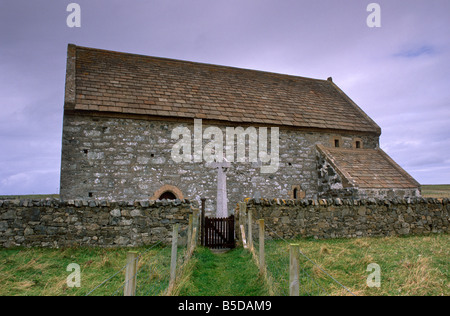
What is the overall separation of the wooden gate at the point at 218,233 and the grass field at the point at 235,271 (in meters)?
1.40

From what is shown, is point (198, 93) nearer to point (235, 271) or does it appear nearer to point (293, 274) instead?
point (235, 271)

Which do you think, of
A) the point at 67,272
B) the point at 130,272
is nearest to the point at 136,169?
the point at 67,272

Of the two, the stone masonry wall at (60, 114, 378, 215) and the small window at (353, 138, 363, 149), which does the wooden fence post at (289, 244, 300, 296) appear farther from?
the small window at (353, 138, 363, 149)

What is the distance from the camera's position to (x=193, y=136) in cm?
1411

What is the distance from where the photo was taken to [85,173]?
12.5 metres

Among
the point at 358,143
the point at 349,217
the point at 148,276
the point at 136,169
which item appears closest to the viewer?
the point at 148,276

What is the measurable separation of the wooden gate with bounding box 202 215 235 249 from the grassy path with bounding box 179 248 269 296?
135 cm

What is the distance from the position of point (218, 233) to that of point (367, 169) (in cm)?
931

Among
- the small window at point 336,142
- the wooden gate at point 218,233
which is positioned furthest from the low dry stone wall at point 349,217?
the small window at point 336,142

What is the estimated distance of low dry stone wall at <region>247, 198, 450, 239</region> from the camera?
33.6ft
